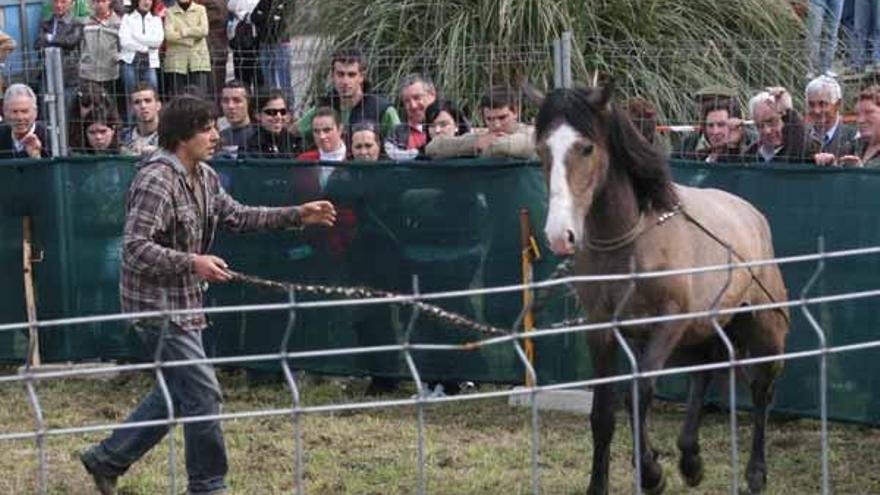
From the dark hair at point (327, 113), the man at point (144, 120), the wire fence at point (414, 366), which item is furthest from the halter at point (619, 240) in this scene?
the man at point (144, 120)

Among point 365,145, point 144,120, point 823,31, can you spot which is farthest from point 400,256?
point 823,31

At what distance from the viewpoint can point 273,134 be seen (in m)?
12.3

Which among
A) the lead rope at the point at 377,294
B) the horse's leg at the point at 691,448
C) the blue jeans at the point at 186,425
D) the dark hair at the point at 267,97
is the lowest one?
the horse's leg at the point at 691,448

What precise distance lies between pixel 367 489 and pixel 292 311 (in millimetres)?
4245

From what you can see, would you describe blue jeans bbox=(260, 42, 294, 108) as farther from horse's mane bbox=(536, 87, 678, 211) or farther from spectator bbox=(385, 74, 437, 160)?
horse's mane bbox=(536, 87, 678, 211)

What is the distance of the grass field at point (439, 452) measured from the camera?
8695 mm

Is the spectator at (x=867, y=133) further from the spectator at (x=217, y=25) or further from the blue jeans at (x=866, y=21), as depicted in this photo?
the spectator at (x=217, y=25)

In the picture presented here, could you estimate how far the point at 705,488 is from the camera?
28.3 ft

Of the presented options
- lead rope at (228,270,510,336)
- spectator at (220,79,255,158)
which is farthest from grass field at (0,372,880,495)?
spectator at (220,79,255,158)

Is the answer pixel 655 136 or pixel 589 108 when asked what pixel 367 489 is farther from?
pixel 655 136

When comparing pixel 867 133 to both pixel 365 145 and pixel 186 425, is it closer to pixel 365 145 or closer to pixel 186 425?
pixel 365 145

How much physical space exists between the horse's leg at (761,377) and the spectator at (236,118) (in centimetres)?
458

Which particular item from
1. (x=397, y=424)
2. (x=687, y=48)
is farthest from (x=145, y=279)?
(x=687, y=48)

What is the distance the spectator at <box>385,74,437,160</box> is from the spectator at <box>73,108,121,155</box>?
1961mm
